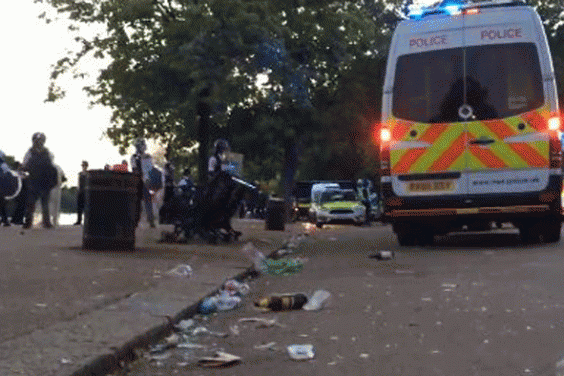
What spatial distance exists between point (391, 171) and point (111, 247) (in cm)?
390

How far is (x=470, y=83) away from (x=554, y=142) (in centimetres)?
135

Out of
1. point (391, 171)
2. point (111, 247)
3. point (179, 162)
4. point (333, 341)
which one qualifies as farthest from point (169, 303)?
point (179, 162)

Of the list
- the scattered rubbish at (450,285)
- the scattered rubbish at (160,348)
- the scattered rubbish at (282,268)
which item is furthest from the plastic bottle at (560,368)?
the scattered rubbish at (282,268)

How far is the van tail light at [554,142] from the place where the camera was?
39.5 ft

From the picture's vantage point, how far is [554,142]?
1206 cm

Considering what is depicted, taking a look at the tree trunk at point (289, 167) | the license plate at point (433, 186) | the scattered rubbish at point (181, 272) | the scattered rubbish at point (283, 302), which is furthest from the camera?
the tree trunk at point (289, 167)

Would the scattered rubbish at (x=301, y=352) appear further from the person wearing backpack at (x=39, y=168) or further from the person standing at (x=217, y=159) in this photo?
the person wearing backpack at (x=39, y=168)

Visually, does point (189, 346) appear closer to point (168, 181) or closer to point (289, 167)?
point (168, 181)

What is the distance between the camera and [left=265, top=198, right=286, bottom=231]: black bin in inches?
863

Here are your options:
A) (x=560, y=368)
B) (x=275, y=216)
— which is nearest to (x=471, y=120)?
(x=560, y=368)

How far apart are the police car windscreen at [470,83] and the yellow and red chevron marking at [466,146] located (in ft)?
0.40

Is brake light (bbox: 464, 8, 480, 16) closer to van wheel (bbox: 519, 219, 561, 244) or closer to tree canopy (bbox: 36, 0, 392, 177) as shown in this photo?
van wheel (bbox: 519, 219, 561, 244)

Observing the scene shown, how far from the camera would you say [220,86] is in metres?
18.3

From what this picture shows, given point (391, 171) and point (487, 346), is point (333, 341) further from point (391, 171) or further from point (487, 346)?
point (391, 171)
